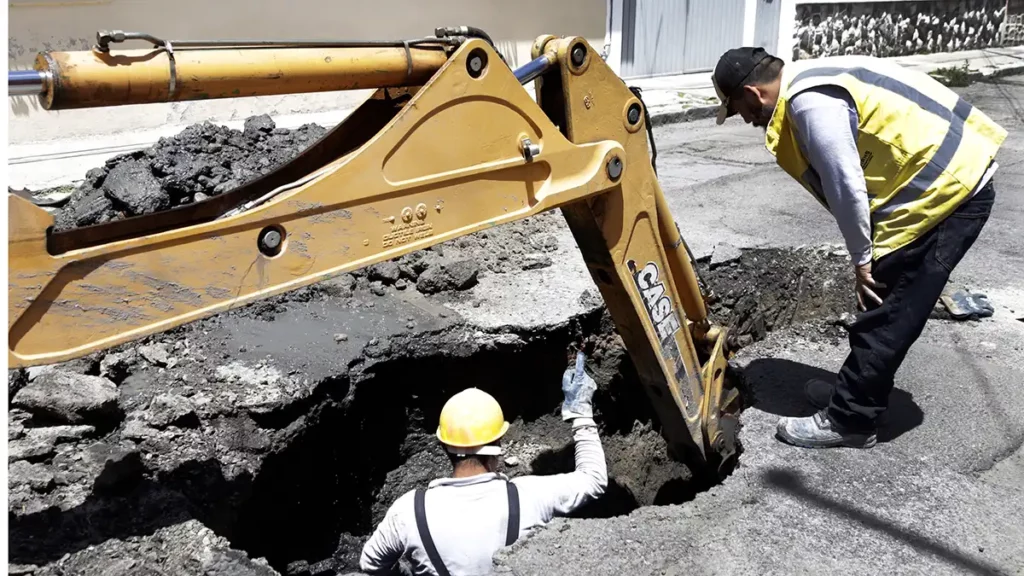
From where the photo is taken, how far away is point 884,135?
3.72m

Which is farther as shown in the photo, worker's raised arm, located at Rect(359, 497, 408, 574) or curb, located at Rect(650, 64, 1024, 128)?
curb, located at Rect(650, 64, 1024, 128)

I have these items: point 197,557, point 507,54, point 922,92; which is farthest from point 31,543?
point 507,54

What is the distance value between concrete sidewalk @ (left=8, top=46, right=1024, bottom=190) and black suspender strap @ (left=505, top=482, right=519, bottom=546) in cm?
560

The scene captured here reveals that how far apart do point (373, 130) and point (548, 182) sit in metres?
0.58

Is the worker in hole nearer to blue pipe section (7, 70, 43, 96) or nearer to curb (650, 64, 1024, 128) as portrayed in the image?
blue pipe section (7, 70, 43, 96)

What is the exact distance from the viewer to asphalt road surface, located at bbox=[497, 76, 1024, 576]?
10.8ft

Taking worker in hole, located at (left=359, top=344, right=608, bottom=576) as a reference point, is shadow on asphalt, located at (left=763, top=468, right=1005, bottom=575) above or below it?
below

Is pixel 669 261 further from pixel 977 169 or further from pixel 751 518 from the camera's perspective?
pixel 977 169

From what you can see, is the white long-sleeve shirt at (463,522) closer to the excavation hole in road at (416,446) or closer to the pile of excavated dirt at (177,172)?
the excavation hole in road at (416,446)

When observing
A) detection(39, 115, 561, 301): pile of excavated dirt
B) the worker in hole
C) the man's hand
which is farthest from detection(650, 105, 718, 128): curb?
the worker in hole

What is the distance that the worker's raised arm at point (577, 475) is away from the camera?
3.34 m

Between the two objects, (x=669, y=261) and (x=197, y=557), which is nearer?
(x=197, y=557)

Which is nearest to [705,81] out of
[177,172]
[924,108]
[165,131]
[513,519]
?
[165,131]

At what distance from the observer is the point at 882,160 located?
12.4 ft
